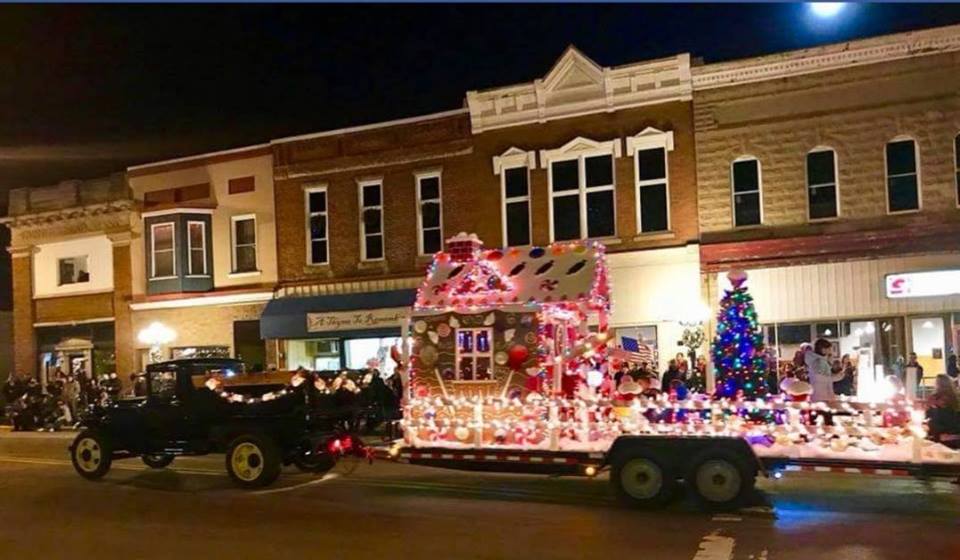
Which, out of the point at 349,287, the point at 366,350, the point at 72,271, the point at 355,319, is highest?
the point at 72,271

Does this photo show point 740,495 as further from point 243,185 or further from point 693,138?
point 243,185

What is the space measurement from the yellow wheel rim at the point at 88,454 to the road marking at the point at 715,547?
33.1 ft

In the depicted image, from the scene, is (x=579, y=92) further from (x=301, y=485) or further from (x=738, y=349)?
(x=301, y=485)

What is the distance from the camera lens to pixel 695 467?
36.6 feet

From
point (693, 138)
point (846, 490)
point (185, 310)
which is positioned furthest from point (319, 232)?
point (846, 490)

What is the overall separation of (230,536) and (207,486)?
4537 millimetres

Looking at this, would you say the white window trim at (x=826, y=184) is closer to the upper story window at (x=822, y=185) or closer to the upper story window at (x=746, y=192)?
the upper story window at (x=822, y=185)

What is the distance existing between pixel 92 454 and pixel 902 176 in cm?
1660

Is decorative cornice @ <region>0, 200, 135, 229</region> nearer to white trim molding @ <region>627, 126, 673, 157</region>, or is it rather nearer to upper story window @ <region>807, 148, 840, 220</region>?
white trim molding @ <region>627, 126, 673, 157</region>

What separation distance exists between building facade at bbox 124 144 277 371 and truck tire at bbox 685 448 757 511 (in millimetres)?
18233

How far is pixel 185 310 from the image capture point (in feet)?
96.3

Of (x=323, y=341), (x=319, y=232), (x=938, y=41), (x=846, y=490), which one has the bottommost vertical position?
(x=846, y=490)

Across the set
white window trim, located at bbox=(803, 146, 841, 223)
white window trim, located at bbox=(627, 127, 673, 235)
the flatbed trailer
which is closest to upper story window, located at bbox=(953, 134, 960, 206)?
white window trim, located at bbox=(803, 146, 841, 223)

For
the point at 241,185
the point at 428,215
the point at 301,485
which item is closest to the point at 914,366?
the point at 301,485
